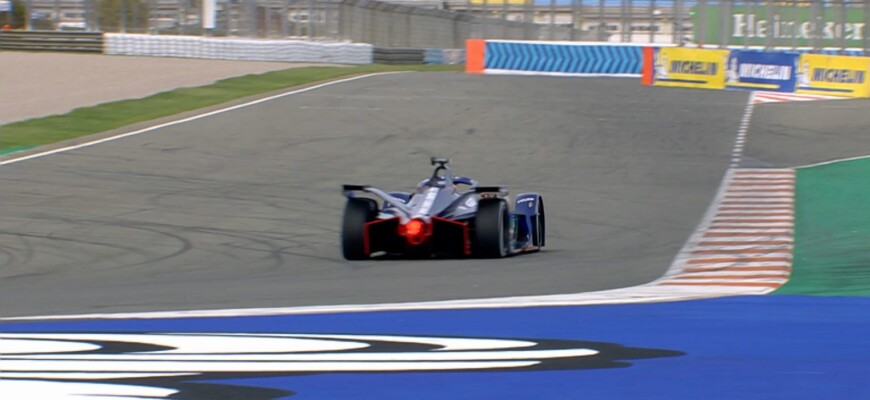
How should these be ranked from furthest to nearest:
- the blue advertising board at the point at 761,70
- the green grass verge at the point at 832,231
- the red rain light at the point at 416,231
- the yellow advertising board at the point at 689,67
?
the yellow advertising board at the point at 689,67
the blue advertising board at the point at 761,70
the red rain light at the point at 416,231
the green grass verge at the point at 832,231

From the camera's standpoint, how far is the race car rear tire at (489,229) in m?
10.5

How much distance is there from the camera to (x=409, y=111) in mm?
24828

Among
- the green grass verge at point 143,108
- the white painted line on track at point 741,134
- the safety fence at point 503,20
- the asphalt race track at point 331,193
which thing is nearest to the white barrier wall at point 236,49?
the safety fence at point 503,20

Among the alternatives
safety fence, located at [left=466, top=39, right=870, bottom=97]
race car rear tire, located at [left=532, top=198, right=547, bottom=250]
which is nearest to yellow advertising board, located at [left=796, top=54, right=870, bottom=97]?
safety fence, located at [left=466, top=39, right=870, bottom=97]

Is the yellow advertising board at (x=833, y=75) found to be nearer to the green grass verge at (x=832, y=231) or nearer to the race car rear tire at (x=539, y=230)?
the green grass verge at (x=832, y=231)

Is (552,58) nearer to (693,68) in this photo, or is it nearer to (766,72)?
(693,68)

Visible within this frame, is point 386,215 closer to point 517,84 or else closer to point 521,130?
point 521,130

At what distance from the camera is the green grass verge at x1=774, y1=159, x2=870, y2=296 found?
27.6ft

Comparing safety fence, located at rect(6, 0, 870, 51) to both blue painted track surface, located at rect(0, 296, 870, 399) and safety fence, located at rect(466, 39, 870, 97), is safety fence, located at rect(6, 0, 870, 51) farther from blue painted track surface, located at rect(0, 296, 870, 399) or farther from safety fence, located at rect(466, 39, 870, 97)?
blue painted track surface, located at rect(0, 296, 870, 399)

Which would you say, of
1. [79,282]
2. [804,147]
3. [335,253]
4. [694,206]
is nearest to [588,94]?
[804,147]

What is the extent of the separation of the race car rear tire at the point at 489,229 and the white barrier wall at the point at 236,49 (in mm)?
28431

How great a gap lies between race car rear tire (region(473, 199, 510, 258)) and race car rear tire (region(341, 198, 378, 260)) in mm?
1000

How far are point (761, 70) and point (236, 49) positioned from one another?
54.1ft

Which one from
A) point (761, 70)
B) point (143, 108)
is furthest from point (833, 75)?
point (143, 108)
